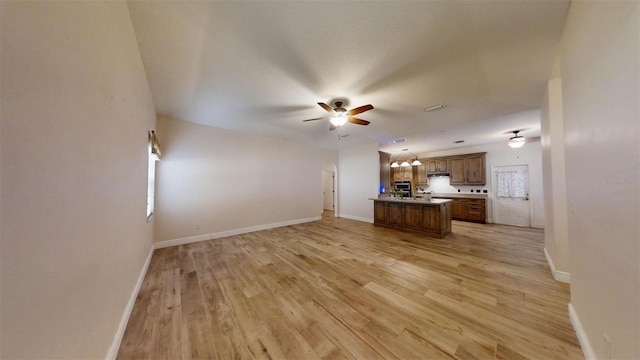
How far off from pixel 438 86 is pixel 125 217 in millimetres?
4045

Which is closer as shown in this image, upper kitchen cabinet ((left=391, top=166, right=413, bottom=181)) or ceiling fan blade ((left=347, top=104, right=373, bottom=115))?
ceiling fan blade ((left=347, top=104, right=373, bottom=115))

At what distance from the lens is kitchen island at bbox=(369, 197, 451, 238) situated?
4656 millimetres

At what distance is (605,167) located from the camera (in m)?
1.15

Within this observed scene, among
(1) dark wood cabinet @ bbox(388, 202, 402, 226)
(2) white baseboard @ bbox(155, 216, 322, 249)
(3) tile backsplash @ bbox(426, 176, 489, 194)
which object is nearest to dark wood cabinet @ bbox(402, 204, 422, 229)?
(1) dark wood cabinet @ bbox(388, 202, 402, 226)

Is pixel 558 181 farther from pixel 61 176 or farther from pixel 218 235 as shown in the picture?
pixel 218 235

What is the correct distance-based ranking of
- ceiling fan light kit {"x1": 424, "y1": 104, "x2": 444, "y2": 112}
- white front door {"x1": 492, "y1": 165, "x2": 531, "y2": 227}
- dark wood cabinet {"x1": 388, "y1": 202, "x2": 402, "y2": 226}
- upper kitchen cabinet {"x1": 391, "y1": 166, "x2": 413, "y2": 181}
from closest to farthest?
ceiling fan light kit {"x1": 424, "y1": 104, "x2": 444, "y2": 112} < dark wood cabinet {"x1": 388, "y1": 202, "x2": 402, "y2": 226} < white front door {"x1": 492, "y1": 165, "x2": 531, "y2": 227} < upper kitchen cabinet {"x1": 391, "y1": 166, "x2": 413, "y2": 181}

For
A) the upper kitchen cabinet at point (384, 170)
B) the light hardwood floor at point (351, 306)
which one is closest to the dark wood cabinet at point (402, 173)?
the upper kitchen cabinet at point (384, 170)

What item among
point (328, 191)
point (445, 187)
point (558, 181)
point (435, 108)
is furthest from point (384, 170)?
point (558, 181)

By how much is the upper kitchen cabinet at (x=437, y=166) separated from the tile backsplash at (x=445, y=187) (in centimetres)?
37

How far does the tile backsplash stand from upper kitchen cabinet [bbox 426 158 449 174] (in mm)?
373

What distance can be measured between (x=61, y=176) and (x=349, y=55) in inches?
94.8

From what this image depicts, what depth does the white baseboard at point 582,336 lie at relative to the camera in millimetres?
1384

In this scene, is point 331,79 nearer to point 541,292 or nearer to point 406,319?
point 406,319

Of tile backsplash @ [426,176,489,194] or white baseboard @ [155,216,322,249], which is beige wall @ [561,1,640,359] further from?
tile backsplash @ [426,176,489,194]
